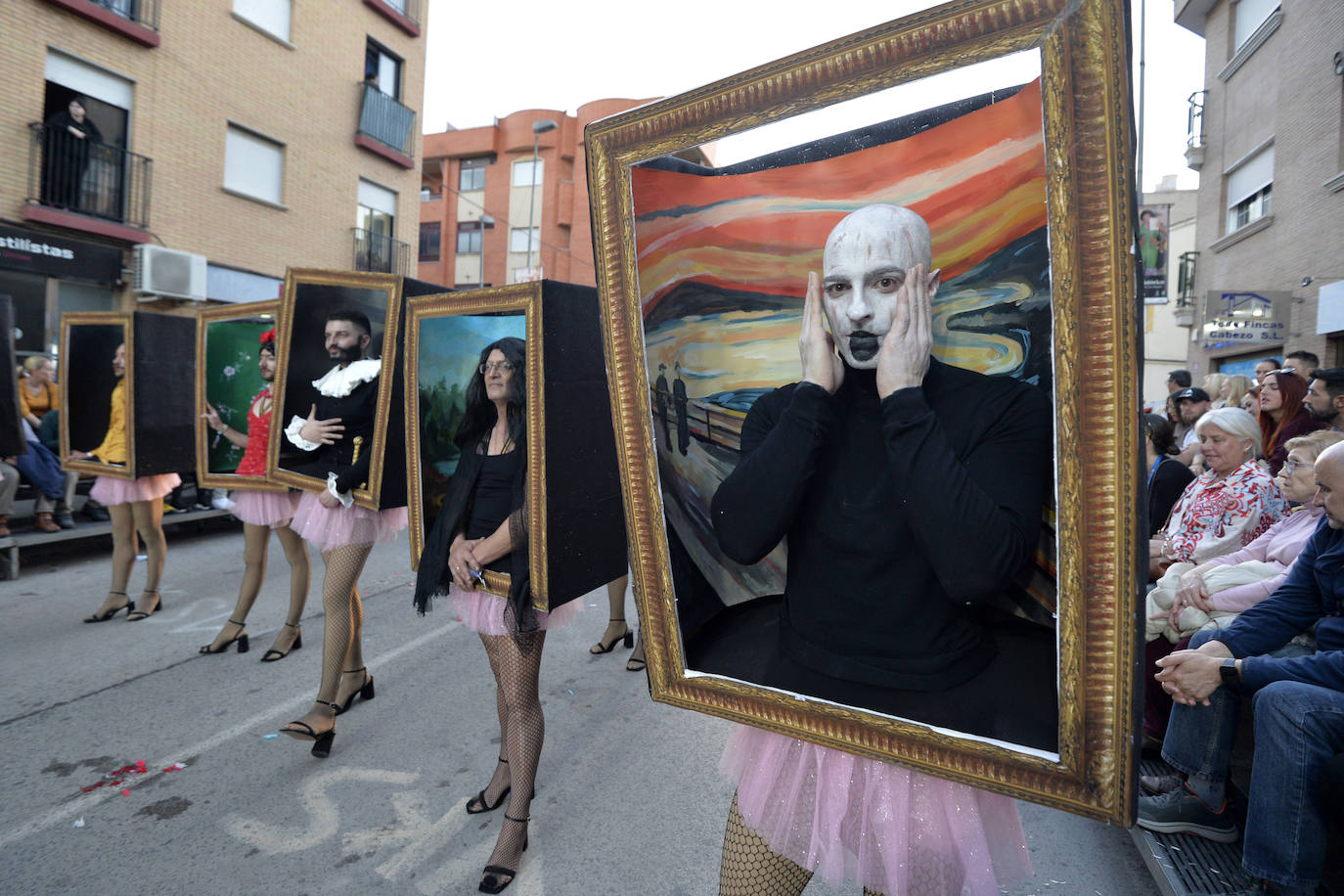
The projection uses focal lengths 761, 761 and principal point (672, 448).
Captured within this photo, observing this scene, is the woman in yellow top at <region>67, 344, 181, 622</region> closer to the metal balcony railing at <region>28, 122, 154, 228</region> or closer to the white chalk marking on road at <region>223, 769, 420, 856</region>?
the white chalk marking on road at <region>223, 769, 420, 856</region>

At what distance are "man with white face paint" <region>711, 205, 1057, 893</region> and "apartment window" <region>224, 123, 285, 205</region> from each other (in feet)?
50.8

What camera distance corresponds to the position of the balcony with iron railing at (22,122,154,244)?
11.0 metres

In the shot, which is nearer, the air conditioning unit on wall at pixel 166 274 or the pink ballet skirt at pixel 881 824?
the pink ballet skirt at pixel 881 824

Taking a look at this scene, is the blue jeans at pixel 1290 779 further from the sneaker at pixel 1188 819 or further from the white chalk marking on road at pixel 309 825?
the white chalk marking on road at pixel 309 825

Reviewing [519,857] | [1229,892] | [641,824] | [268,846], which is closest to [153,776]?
[268,846]

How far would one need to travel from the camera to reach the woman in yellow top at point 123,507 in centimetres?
572

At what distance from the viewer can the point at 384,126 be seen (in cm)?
1731

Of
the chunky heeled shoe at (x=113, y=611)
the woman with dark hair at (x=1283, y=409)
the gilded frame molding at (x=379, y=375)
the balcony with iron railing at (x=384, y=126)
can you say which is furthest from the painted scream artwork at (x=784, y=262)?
the balcony with iron railing at (x=384, y=126)

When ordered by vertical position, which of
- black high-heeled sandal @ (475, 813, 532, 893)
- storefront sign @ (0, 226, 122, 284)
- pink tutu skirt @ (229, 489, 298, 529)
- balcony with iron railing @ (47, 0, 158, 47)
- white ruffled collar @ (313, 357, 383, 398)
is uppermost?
balcony with iron railing @ (47, 0, 158, 47)

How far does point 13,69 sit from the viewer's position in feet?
34.7

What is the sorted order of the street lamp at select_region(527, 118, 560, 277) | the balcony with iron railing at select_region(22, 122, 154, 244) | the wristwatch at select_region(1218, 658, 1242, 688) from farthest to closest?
the street lamp at select_region(527, 118, 560, 277)
the balcony with iron railing at select_region(22, 122, 154, 244)
the wristwatch at select_region(1218, 658, 1242, 688)

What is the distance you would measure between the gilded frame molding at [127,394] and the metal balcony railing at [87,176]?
709 centimetres

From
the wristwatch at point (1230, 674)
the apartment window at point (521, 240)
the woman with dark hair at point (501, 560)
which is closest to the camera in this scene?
the wristwatch at point (1230, 674)

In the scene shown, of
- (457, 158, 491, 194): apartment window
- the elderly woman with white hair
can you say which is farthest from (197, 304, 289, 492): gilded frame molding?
(457, 158, 491, 194): apartment window
